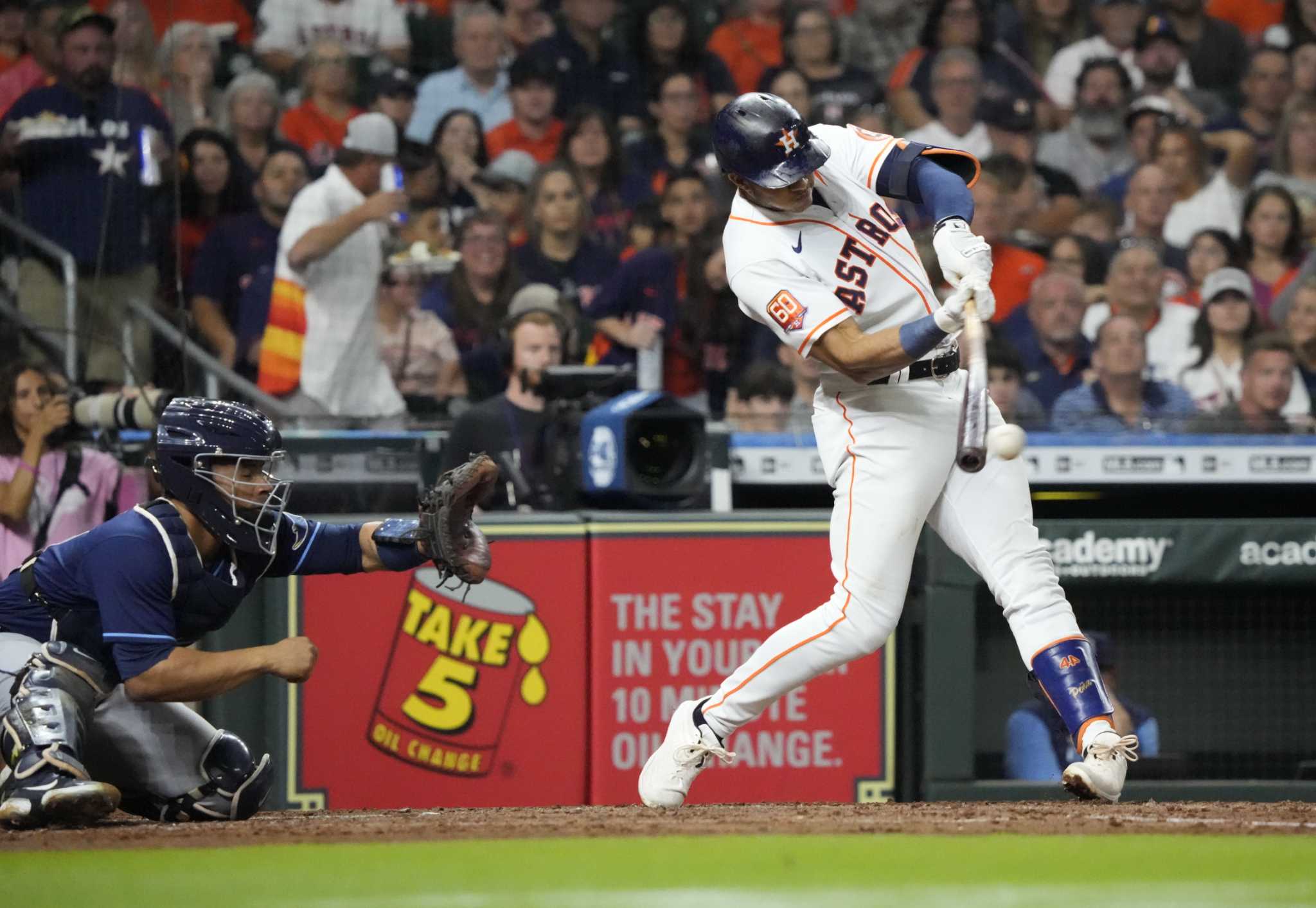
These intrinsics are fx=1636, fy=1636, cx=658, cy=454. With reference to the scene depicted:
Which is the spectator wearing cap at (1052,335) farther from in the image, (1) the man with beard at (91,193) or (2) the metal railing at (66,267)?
(2) the metal railing at (66,267)

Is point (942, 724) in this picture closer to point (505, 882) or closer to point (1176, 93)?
point (505, 882)

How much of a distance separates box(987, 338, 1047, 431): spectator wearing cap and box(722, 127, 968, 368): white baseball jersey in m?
2.41

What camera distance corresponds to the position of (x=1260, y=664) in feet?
18.2

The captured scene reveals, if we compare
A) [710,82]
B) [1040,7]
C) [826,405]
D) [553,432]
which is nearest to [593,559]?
[553,432]

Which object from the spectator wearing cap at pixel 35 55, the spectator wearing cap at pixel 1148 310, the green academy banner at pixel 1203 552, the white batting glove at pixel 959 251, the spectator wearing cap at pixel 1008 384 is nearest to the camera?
the white batting glove at pixel 959 251

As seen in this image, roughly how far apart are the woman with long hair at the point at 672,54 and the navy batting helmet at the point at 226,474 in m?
4.26

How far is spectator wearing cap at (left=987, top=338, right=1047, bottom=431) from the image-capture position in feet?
20.6

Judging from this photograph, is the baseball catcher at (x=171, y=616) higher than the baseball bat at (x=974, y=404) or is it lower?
lower

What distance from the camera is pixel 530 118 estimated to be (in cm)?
732

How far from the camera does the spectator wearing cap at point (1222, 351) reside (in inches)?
258

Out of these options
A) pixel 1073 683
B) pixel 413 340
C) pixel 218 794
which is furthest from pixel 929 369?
pixel 413 340

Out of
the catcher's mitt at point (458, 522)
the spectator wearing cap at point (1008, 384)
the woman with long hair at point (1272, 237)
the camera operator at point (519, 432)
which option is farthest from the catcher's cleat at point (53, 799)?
the woman with long hair at point (1272, 237)

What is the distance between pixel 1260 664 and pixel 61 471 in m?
4.06

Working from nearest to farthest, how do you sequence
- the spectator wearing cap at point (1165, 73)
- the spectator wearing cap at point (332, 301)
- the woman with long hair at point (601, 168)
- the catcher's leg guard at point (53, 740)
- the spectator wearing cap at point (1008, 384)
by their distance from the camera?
the catcher's leg guard at point (53, 740)
the spectator wearing cap at point (332, 301)
the spectator wearing cap at point (1008, 384)
the woman with long hair at point (601, 168)
the spectator wearing cap at point (1165, 73)
